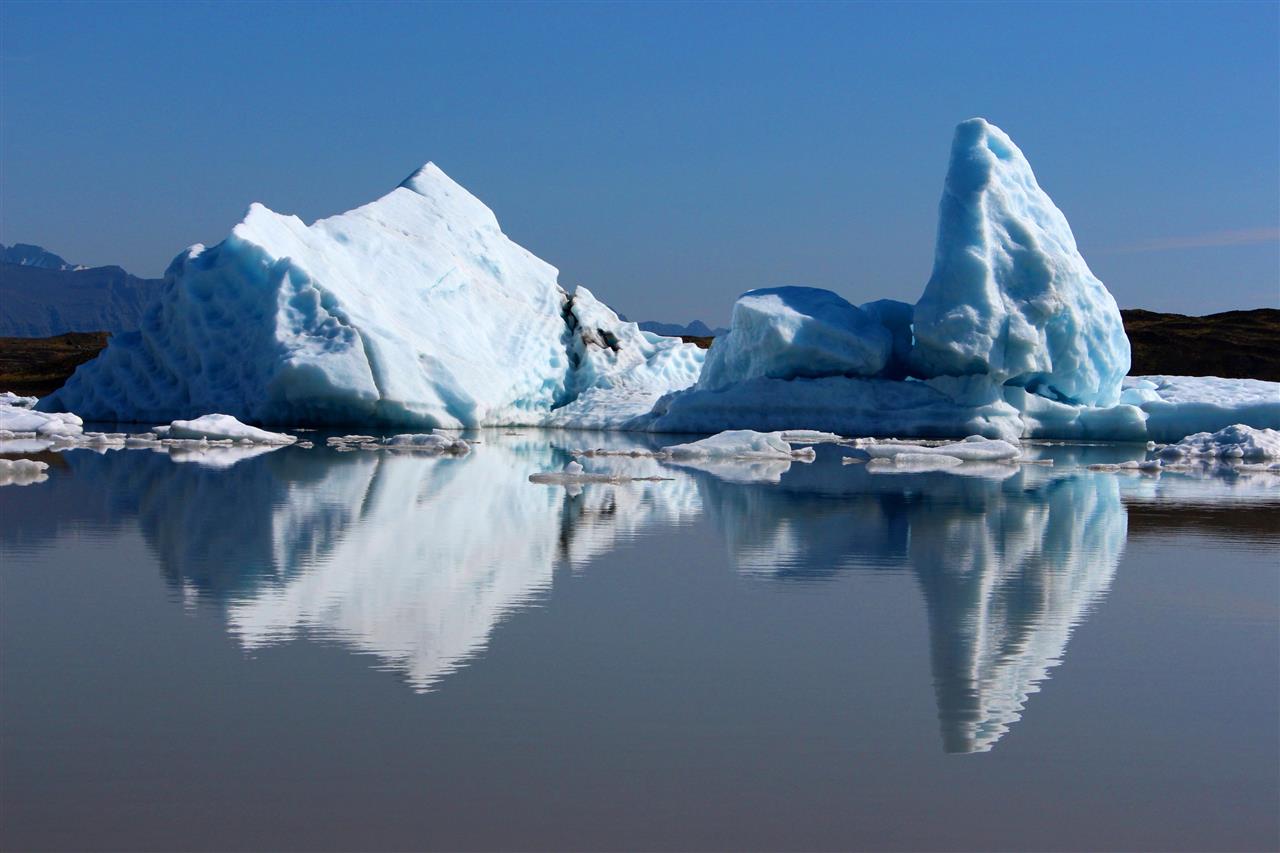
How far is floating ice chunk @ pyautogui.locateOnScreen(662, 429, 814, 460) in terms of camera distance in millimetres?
15469

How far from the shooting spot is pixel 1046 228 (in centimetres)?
2144

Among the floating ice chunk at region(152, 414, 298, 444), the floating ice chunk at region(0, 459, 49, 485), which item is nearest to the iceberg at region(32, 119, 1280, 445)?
the floating ice chunk at region(152, 414, 298, 444)

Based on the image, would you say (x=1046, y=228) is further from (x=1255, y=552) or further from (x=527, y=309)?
(x=1255, y=552)

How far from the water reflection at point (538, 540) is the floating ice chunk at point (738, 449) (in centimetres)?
183

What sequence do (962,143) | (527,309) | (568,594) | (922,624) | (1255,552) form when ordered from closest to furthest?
(922,624)
(568,594)
(1255,552)
(962,143)
(527,309)

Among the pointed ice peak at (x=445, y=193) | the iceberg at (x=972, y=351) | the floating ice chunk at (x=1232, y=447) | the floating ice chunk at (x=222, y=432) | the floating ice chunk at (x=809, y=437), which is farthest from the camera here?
the pointed ice peak at (x=445, y=193)

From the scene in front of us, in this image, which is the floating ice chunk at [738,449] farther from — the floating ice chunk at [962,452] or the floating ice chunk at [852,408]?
the floating ice chunk at [852,408]

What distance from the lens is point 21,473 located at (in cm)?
1076

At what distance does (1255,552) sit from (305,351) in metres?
14.4

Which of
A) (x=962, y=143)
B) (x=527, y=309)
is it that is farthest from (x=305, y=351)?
(x=962, y=143)

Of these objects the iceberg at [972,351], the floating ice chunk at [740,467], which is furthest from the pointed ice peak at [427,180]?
the floating ice chunk at [740,467]

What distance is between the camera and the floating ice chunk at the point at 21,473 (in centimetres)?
A: 1034

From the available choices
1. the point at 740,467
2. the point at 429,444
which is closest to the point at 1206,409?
the point at 740,467

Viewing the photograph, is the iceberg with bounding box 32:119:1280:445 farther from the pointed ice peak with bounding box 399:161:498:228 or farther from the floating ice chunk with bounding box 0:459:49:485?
the floating ice chunk with bounding box 0:459:49:485
